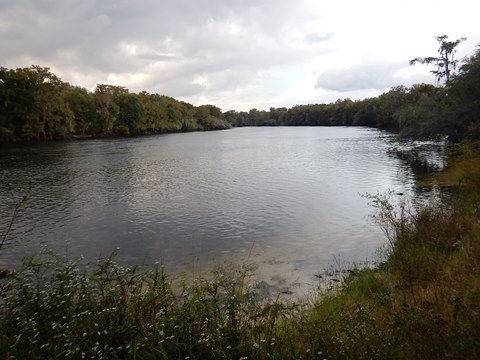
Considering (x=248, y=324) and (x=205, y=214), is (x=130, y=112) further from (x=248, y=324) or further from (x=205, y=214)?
(x=248, y=324)

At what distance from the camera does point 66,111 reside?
82938 millimetres

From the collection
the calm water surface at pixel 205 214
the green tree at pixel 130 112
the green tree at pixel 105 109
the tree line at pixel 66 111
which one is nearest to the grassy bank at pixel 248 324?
the calm water surface at pixel 205 214

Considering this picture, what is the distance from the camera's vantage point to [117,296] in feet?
23.1

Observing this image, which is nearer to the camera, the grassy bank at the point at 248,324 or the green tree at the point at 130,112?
the grassy bank at the point at 248,324

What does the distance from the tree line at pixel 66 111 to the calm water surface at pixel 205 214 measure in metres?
47.9

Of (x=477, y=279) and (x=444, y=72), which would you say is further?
(x=444, y=72)

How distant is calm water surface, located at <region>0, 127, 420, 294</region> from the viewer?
13906mm

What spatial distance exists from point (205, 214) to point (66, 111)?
76.4m

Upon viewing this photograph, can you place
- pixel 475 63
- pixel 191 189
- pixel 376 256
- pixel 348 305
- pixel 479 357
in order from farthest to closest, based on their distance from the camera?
pixel 475 63
pixel 191 189
pixel 376 256
pixel 348 305
pixel 479 357

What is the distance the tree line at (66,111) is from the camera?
75.6 metres

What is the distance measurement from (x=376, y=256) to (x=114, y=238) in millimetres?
11478

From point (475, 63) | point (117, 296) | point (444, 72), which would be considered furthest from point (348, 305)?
point (444, 72)

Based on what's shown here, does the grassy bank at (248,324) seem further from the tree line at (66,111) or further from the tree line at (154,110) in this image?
the tree line at (66,111)

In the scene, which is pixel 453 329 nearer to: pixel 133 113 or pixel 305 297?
pixel 305 297
